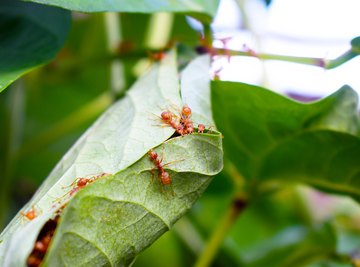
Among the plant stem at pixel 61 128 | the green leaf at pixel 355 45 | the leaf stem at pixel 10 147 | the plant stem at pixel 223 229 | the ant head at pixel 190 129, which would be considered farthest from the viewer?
the plant stem at pixel 61 128

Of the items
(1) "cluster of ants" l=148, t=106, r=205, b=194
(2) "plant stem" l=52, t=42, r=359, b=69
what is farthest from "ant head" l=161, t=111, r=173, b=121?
(2) "plant stem" l=52, t=42, r=359, b=69

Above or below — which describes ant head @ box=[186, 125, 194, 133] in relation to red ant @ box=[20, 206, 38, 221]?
above

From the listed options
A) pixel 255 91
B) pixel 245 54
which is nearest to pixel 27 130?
pixel 245 54

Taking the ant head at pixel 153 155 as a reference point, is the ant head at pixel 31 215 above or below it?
below

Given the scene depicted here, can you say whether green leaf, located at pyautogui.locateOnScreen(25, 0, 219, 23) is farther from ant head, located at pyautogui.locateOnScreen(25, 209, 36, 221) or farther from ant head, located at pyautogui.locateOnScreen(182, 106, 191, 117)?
ant head, located at pyautogui.locateOnScreen(25, 209, 36, 221)

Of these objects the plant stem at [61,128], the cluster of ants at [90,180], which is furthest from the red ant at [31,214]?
the plant stem at [61,128]

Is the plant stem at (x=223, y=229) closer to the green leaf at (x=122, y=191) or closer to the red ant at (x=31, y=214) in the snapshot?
the green leaf at (x=122, y=191)
